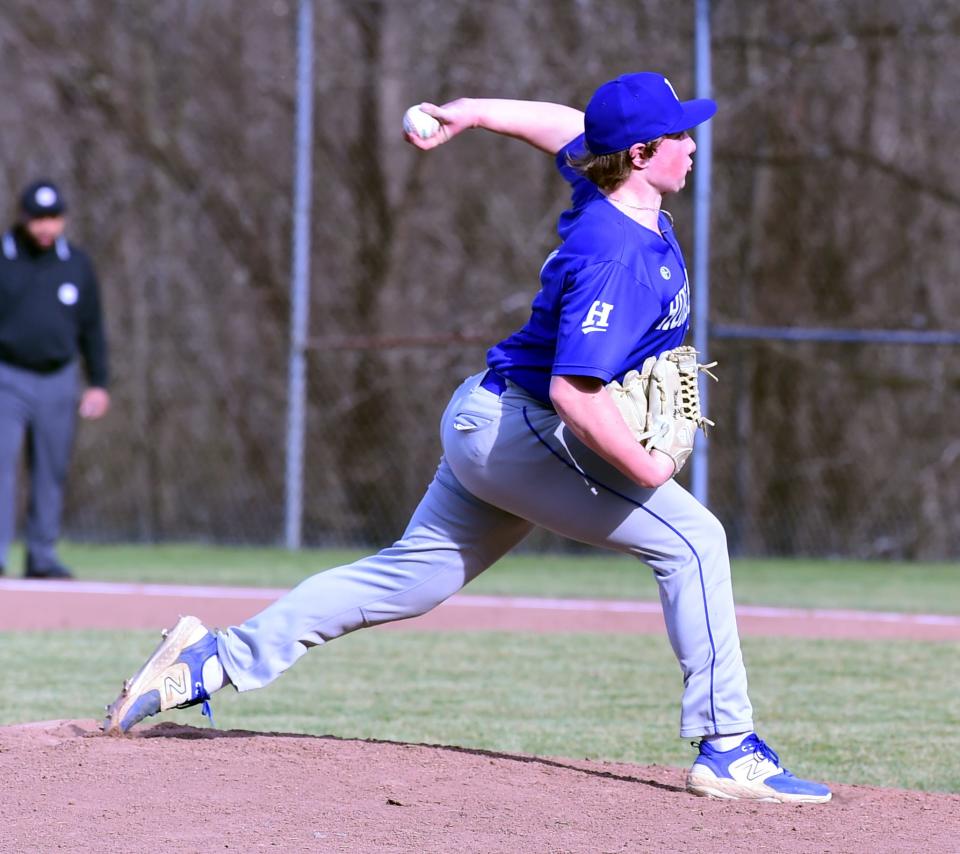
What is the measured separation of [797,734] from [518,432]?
1976 millimetres

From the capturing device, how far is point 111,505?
15992mm

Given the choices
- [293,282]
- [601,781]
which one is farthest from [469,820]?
[293,282]

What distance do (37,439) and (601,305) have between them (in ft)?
24.7

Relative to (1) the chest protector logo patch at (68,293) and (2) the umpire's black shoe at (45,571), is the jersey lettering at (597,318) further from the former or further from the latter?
(2) the umpire's black shoe at (45,571)

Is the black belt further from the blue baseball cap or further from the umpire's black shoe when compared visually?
the umpire's black shoe

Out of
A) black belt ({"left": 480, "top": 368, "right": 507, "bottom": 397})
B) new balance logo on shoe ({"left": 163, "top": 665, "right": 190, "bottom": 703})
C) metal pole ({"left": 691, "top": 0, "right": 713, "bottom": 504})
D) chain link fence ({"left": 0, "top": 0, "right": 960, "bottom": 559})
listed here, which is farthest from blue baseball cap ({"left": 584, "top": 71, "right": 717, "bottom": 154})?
chain link fence ({"left": 0, "top": 0, "right": 960, "bottom": 559})

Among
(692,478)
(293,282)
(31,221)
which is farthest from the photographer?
(293,282)

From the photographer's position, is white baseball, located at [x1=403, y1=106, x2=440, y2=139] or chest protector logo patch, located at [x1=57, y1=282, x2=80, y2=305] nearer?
white baseball, located at [x1=403, y1=106, x2=440, y2=139]

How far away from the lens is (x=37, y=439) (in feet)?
36.6

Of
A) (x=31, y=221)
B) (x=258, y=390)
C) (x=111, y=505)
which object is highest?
(x=31, y=221)

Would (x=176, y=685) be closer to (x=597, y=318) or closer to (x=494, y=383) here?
(x=494, y=383)

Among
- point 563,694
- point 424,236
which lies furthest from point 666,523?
point 424,236

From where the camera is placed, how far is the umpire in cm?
1098

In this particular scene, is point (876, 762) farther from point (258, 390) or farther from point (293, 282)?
point (258, 390)
